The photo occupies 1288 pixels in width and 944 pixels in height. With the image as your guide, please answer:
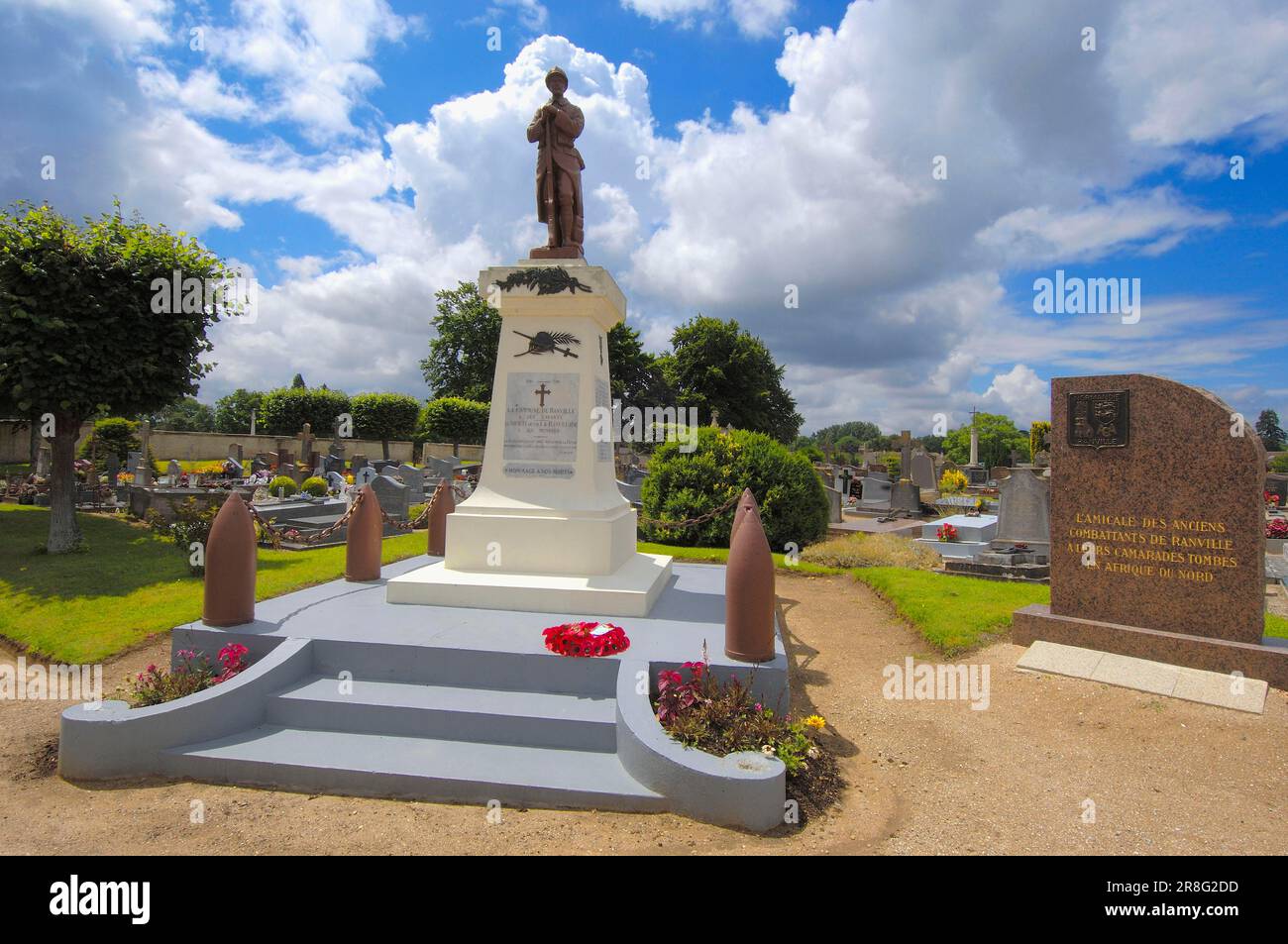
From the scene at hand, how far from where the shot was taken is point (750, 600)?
502 centimetres

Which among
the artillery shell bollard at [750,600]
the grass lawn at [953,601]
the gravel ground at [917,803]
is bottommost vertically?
the gravel ground at [917,803]

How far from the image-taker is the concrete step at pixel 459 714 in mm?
4543

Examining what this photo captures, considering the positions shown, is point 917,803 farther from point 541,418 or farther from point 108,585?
point 108,585

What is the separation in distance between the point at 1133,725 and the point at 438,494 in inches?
341

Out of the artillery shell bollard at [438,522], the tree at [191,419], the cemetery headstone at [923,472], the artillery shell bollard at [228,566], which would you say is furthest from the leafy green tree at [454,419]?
the tree at [191,419]

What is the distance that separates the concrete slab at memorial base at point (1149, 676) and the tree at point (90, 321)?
44.6ft

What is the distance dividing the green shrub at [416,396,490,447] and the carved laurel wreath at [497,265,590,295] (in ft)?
122

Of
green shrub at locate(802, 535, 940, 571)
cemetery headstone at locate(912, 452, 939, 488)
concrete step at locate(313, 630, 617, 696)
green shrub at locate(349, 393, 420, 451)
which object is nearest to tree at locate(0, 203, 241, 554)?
concrete step at locate(313, 630, 617, 696)

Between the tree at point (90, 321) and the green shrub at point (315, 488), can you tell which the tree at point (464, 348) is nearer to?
the green shrub at point (315, 488)

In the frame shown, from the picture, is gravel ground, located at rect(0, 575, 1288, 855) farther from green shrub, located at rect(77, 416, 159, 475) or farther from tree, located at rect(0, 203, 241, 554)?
green shrub, located at rect(77, 416, 159, 475)

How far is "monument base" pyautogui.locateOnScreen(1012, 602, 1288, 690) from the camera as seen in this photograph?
5652mm

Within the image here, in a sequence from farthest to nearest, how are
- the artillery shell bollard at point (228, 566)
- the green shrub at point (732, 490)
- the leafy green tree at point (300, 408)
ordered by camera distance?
1. the leafy green tree at point (300, 408)
2. the green shrub at point (732, 490)
3. the artillery shell bollard at point (228, 566)

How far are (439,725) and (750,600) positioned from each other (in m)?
2.42

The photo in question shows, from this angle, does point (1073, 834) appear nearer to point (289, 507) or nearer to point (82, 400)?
point (82, 400)
